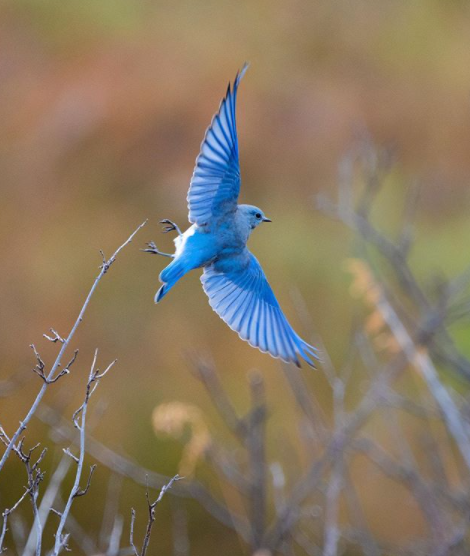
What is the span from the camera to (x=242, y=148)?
1244cm

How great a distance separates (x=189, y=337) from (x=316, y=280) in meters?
1.58

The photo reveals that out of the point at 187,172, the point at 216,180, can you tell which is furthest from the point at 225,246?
the point at 187,172

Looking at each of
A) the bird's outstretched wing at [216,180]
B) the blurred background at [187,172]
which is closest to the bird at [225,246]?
the bird's outstretched wing at [216,180]

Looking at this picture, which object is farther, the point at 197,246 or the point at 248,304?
the point at 248,304

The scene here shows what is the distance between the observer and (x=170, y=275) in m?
3.92

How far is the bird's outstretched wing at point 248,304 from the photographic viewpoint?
14.8 ft

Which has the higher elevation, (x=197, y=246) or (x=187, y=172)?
(x=197, y=246)

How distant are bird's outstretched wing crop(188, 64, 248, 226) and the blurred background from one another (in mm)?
3743

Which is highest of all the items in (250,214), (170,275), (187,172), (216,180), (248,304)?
(216,180)

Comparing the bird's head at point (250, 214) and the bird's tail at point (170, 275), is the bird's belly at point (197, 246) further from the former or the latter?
the bird's head at point (250, 214)

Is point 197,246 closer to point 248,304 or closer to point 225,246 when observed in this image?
point 225,246

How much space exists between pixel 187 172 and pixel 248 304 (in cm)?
679

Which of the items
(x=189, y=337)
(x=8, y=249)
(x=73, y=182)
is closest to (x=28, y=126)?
(x=73, y=182)

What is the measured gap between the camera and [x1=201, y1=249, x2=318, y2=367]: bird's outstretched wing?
4.52 metres
